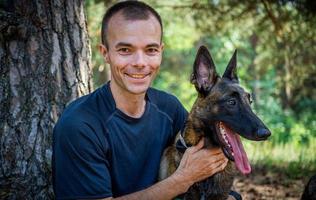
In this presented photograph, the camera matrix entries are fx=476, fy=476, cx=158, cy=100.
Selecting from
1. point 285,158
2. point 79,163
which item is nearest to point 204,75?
point 79,163

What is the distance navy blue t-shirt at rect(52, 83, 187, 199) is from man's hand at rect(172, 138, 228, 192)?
33 centimetres

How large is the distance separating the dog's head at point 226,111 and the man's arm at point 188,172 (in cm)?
12

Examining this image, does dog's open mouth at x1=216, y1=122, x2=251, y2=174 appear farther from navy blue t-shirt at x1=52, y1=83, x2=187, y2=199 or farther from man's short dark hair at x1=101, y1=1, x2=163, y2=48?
man's short dark hair at x1=101, y1=1, x2=163, y2=48

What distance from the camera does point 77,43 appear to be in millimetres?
4227

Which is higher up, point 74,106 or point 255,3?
point 255,3

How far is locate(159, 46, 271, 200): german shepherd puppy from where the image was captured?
3.29m

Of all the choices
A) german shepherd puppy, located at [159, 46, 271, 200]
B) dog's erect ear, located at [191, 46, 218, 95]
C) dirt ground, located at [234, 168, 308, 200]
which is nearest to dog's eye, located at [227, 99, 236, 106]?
german shepherd puppy, located at [159, 46, 271, 200]

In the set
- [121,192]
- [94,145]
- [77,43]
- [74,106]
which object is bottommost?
[121,192]

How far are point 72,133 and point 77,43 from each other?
128cm

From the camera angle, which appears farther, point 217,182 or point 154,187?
point 217,182

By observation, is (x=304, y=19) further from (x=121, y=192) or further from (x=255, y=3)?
(x=121, y=192)

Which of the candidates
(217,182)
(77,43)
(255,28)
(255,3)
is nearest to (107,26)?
(77,43)

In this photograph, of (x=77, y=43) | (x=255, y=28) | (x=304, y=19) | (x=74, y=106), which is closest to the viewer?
(x=74, y=106)

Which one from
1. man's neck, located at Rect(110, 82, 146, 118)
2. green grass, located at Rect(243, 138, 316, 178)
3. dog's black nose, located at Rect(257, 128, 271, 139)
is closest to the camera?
dog's black nose, located at Rect(257, 128, 271, 139)
